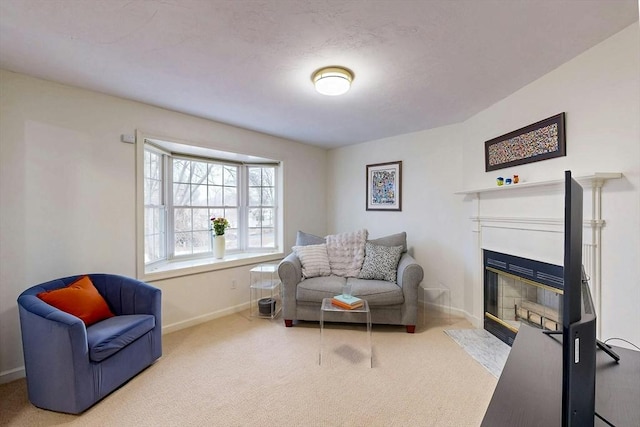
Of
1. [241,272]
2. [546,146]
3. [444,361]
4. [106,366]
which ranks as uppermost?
[546,146]

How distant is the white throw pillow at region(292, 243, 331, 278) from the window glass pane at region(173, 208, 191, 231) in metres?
1.46

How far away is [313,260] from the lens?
3.30 m

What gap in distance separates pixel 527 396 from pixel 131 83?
3.17m

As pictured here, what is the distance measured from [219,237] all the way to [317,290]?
4.98ft

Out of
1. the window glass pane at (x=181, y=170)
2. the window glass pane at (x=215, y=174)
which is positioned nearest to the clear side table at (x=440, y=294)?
the window glass pane at (x=215, y=174)

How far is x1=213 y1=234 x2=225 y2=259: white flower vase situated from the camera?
350 cm

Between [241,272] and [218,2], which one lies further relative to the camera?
[241,272]

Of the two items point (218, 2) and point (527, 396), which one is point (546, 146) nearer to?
point (527, 396)

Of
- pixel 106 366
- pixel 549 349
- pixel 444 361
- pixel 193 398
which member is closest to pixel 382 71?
pixel 549 349

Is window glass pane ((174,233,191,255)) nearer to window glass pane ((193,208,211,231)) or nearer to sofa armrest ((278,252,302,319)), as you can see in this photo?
window glass pane ((193,208,211,231))

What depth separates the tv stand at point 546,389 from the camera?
2.42 ft

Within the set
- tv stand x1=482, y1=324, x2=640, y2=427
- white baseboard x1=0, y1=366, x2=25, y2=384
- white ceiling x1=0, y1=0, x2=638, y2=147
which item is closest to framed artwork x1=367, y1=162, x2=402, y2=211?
white ceiling x1=0, y1=0, x2=638, y2=147

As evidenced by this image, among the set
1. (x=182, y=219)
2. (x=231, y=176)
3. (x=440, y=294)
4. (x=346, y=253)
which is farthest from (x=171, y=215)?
(x=440, y=294)

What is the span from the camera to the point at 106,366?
1.85 m
